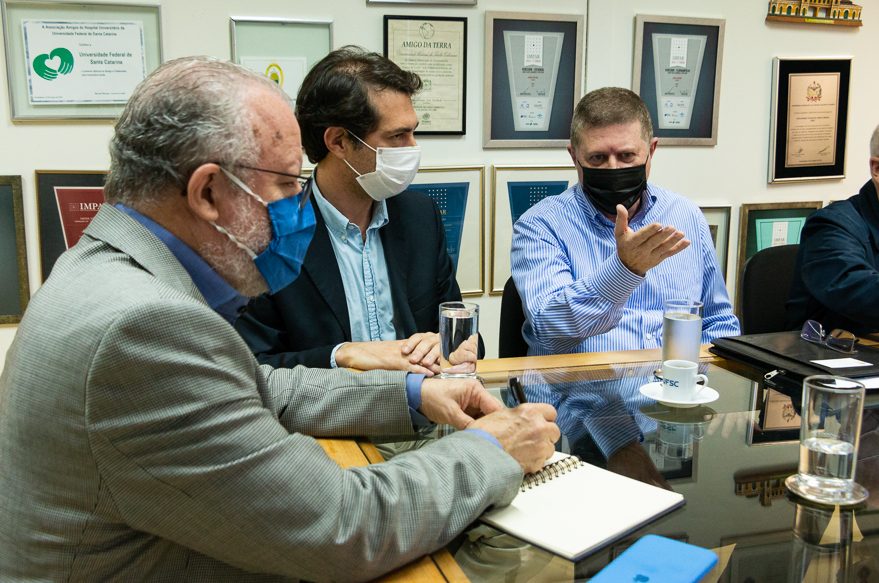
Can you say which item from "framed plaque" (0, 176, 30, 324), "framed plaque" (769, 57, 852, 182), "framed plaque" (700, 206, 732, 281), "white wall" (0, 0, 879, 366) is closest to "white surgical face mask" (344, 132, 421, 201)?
"white wall" (0, 0, 879, 366)

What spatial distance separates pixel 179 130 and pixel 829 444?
112 centimetres

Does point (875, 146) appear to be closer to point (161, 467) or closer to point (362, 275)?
point (362, 275)

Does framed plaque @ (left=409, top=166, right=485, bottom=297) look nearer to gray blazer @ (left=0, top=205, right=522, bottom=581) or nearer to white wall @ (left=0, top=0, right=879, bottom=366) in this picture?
white wall @ (left=0, top=0, right=879, bottom=366)

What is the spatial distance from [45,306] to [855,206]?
268cm

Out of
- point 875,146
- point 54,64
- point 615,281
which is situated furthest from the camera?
point 54,64

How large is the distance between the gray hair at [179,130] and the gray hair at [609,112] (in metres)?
1.56

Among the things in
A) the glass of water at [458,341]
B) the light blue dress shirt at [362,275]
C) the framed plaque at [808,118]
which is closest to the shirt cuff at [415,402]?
the glass of water at [458,341]

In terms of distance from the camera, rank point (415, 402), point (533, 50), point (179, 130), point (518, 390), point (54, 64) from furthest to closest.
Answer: point (533, 50), point (54, 64), point (518, 390), point (415, 402), point (179, 130)

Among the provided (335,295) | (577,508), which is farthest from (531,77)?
(577,508)

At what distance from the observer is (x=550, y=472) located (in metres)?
1.27

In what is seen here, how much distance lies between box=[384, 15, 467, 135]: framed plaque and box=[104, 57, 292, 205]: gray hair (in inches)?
81.7

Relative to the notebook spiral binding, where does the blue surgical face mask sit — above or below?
above

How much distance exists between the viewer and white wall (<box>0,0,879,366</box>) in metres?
2.94

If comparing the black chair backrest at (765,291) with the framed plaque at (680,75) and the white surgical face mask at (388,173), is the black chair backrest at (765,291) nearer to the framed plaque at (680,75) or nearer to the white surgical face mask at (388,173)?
the framed plaque at (680,75)
